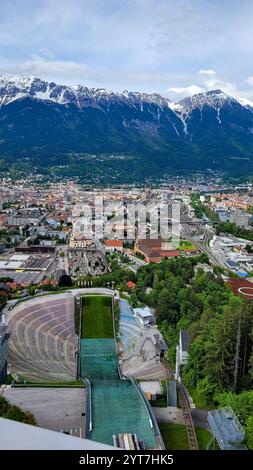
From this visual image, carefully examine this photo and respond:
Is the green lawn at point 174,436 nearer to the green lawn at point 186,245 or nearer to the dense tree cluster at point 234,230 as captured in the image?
the green lawn at point 186,245

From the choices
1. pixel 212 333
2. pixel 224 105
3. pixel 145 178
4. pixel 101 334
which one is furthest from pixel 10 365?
pixel 224 105

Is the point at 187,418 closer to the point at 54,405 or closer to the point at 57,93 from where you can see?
the point at 54,405

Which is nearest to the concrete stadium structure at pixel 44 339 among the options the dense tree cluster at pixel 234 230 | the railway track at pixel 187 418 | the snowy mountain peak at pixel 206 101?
the railway track at pixel 187 418

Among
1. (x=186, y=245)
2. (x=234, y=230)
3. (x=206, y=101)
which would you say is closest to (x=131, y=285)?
(x=186, y=245)

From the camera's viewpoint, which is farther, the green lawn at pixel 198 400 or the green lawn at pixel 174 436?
the green lawn at pixel 198 400

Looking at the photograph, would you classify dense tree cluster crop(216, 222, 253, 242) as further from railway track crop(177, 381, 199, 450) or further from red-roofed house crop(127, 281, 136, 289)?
railway track crop(177, 381, 199, 450)
